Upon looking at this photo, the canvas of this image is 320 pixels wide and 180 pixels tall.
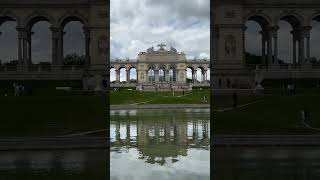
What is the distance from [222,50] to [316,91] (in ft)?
59.8

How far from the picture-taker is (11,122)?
1051 inches

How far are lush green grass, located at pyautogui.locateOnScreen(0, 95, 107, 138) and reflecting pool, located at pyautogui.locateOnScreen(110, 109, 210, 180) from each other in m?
1.79

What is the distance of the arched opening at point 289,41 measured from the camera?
58.2 meters

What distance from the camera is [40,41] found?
6359cm

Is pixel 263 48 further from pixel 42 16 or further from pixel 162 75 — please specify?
pixel 162 75

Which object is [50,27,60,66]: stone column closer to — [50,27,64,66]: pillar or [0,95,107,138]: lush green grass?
[50,27,64,66]: pillar

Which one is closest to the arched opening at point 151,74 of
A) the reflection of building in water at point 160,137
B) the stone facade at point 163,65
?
the stone facade at point 163,65

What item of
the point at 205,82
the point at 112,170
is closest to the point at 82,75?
the point at 112,170

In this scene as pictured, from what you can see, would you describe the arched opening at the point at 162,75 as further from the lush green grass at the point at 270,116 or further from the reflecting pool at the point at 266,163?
the reflecting pool at the point at 266,163

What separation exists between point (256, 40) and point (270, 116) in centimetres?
3274

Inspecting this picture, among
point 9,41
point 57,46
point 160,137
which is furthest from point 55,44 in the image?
point 160,137

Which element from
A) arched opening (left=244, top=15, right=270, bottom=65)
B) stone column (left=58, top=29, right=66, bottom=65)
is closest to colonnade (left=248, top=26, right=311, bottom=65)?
arched opening (left=244, top=15, right=270, bottom=65)

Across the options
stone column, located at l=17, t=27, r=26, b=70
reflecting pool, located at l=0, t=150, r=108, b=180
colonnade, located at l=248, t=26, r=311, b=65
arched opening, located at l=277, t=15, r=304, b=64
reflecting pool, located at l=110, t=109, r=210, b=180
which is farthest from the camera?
arched opening, located at l=277, t=15, r=304, b=64

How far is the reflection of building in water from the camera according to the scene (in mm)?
18209
